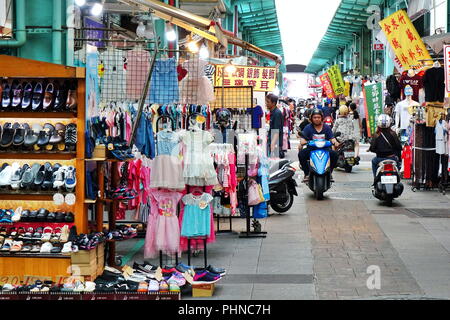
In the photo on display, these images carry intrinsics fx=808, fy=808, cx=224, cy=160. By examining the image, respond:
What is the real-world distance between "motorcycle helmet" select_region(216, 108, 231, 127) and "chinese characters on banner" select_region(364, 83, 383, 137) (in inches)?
659

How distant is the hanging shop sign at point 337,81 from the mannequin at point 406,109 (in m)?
19.1

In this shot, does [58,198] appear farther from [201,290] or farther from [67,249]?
[201,290]

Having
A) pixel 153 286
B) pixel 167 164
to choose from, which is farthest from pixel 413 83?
pixel 153 286

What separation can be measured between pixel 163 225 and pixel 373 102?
65.3 feet

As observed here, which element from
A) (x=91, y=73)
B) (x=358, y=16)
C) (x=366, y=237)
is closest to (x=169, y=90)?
(x=91, y=73)

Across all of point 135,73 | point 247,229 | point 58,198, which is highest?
point 135,73

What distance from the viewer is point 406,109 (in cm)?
2044

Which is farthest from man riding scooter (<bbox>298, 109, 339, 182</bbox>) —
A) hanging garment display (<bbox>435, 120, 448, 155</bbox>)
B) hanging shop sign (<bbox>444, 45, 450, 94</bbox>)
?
hanging shop sign (<bbox>444, 45, 450, 94</bbox>)

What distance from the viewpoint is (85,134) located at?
28.7 feet

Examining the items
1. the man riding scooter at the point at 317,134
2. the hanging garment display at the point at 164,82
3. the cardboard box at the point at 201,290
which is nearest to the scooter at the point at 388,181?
the man riding scooter at the point at 317,134

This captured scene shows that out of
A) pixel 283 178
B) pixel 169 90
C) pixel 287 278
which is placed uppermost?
pixel 169 90

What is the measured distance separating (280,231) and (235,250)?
1846 millimetres

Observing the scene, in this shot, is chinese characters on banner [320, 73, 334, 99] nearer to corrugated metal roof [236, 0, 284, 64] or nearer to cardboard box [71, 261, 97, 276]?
corrugated metal roof [236, 0, 284, 64]

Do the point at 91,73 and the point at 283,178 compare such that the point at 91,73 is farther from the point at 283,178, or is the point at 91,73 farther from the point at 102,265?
the point at 283,178
